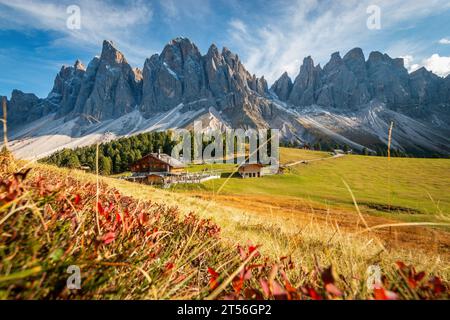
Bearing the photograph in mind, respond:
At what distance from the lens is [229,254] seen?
3201mm

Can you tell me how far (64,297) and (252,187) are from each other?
61928 millimetres

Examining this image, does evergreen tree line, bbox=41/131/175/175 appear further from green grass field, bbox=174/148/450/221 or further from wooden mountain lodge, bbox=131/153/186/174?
green grass field, bbox=174/148/450/221

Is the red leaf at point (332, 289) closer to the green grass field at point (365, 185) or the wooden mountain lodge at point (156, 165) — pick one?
the green grass field at point (365, 185)

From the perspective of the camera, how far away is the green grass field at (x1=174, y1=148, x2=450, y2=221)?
1649 inches

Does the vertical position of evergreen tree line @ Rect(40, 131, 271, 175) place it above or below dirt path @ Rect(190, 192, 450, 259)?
above

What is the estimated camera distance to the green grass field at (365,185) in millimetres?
41878

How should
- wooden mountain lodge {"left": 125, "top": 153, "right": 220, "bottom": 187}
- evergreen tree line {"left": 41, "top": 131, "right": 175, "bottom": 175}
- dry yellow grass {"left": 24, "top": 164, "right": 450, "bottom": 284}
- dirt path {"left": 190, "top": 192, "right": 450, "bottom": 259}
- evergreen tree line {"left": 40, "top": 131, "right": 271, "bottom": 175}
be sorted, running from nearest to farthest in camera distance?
dry yellow grass {"left": 24, "top": 164, "right": 450, "bottom": 284} < dirt path {"left": 190, "top": 192, "right": 450, "bottom": 259} < wooden mountain lodge {"left": 125, "top": 153, "right": 220, "bottom": 187} < evergreen tree line {"left": 41, "top": 131, "right": 175, "bottom": 175} < evergreen tree line {"left": 40, "top": 131, "right": 271, "bottom": 175}

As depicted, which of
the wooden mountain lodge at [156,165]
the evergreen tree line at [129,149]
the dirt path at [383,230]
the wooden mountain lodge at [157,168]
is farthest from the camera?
the evergreen tree line at [129,149]

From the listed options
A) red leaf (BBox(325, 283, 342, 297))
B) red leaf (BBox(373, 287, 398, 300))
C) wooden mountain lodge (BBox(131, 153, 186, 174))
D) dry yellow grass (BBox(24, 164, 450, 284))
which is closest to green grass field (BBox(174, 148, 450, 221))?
wooden mountain lodge (BBox(131, 153, 186, 174))

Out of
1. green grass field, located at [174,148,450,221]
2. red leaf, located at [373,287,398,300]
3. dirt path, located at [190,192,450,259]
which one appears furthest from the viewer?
green grass field, located at [174,148,450,221]

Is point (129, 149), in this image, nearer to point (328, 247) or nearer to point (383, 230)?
point (383, 230)

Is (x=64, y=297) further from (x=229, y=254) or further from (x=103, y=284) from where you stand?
(x=229, y=254)

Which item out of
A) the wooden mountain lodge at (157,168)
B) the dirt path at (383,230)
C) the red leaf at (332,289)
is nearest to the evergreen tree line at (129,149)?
the wooden mountain lodge at (157,168)
